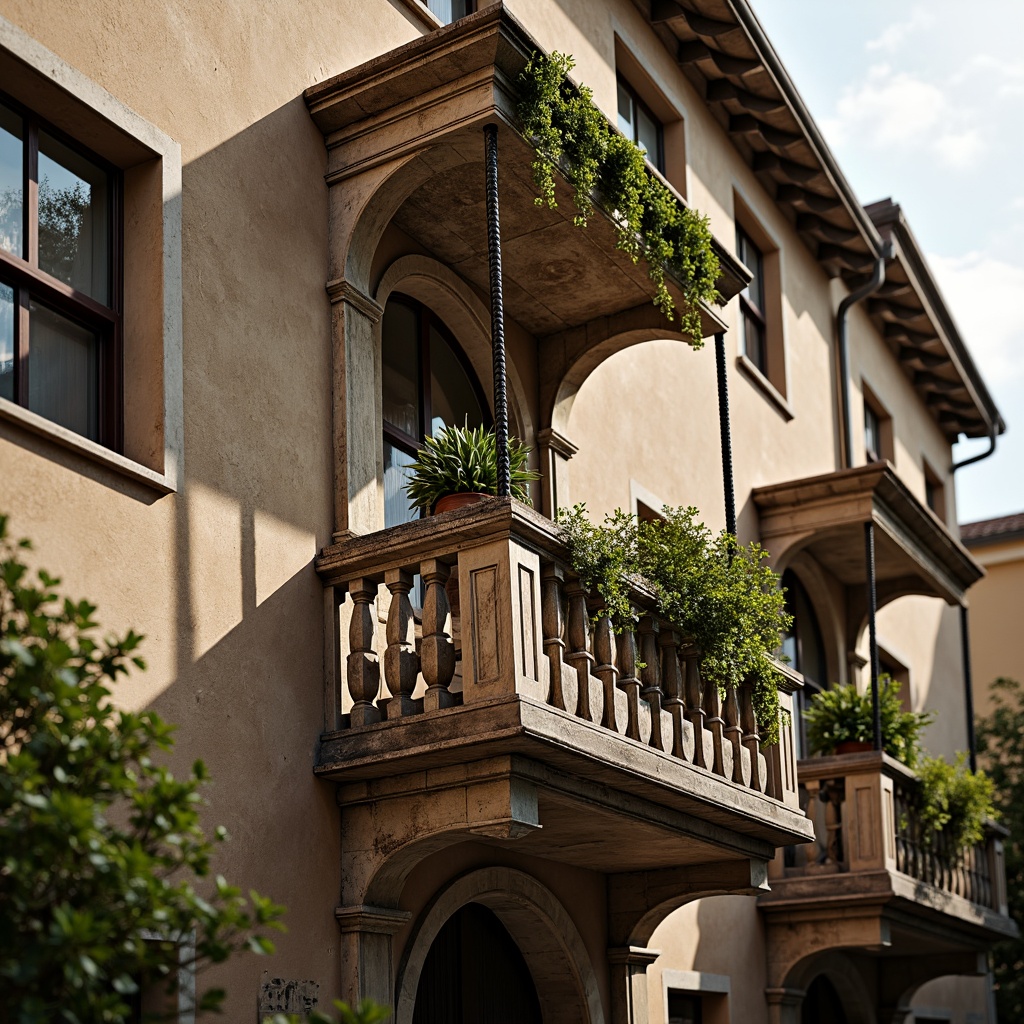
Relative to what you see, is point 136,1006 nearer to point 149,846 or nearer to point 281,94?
point 149,846

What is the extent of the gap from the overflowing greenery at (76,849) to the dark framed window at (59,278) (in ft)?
8.17

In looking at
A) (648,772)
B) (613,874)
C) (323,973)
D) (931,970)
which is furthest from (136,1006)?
(931,970)

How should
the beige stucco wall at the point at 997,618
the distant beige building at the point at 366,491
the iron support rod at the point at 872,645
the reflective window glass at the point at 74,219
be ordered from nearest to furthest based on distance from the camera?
1. the distant beige building at the point at 366,491
2. the reflective window glass at the point at 74,219
3. the iron support rod at the point at 872,645
4. the beige stucco wall at the point at 997,618

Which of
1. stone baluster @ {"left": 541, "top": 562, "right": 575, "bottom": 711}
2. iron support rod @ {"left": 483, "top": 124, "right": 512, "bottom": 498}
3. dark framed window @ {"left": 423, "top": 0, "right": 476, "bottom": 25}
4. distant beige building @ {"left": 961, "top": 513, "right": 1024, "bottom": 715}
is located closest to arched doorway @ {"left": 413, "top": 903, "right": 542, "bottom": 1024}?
stone baluster @ {"left": 541, "top": 562, "right": 575, "bottom": 711}

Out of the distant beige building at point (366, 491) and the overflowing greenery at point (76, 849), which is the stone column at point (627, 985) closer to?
the distant beige building at point (366, 491)

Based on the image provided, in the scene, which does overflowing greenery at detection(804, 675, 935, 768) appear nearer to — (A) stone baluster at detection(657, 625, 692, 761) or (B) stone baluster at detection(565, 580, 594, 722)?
(A) stone baluster at detection(657, 625, 692, 761)

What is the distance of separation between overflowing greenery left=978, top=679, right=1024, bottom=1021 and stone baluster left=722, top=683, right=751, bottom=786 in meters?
10.1

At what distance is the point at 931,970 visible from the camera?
1528 cm

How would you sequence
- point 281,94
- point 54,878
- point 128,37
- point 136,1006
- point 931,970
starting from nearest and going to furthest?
1. point 54,878
2. point 136,1006
3. point 128,37
4. point 281,94
5. point 931,970

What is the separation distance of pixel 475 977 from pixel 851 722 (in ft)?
16.6

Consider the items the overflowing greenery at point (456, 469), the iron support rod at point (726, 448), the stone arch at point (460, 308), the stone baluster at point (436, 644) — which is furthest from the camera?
the iron support rod at point (726, 448)

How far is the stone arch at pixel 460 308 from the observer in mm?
9125

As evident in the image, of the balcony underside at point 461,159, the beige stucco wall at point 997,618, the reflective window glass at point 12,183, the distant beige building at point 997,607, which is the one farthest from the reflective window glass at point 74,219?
the distant beige building at point 997,607

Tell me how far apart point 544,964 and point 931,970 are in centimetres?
700
